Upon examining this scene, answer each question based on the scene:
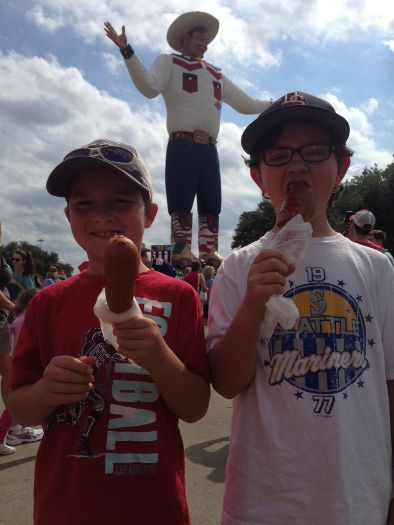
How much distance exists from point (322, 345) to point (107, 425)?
2.16ft

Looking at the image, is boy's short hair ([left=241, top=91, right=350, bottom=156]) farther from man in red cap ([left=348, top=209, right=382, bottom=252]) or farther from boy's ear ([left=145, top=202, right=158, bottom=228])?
man in red cap ([left=348, top=209, right=382, bottom=252])

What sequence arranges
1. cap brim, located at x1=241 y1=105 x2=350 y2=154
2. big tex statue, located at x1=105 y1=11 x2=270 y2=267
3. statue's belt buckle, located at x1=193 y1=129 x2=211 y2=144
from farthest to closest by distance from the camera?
statue's belt buckle, located at x1=193 y1=129 x2=211 y2=144 < big tex statue, located at x1=105 y1=11 x2=270 y2=267 < cap brim, located at x1=241 y1=105 x2=350 y2=154

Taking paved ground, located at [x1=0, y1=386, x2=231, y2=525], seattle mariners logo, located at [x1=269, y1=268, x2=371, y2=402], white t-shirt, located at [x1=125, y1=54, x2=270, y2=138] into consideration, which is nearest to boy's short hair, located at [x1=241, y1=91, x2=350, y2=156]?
seattle mariners logo, located at [x1=269, y1=268, x2=371, y2=402]

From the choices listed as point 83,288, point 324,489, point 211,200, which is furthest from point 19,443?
point 211,200

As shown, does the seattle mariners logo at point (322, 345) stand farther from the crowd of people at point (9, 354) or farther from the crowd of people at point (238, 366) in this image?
the crowd of people at point (9, 354)

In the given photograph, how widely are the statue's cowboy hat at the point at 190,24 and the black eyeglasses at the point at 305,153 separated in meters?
8.09

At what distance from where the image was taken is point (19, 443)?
12.7ft

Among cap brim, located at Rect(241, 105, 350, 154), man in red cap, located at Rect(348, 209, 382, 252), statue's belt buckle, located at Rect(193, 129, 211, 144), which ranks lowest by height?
cap brim, located at Rect(241, 105, 350, 154)

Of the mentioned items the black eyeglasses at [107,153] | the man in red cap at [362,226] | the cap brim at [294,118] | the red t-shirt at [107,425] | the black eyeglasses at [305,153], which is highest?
the man in red cap at [362,226]

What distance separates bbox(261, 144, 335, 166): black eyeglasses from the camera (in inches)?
62.1

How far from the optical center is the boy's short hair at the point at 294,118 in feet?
5.17

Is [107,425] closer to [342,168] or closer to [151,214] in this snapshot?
[151,214]

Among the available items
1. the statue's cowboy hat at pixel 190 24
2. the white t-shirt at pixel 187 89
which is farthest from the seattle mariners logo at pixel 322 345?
the statue's cowboy hat at pixel 190 24

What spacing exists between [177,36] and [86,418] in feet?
29.6
